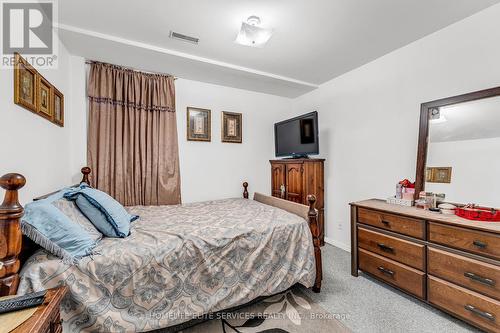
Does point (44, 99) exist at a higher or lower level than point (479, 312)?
higher

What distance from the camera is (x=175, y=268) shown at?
1479 millimetres

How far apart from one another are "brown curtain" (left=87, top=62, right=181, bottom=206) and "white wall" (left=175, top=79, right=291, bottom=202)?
7.5 inches

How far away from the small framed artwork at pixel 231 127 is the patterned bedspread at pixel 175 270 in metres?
1.71

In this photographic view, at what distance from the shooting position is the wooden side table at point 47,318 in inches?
26.4

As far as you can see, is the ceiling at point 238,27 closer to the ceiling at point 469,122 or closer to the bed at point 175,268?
the ceiling at point 469,122

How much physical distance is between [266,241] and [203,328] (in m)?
0.79

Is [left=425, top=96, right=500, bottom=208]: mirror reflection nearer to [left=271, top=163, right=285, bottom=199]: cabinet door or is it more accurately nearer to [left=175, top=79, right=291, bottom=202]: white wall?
[left=271, top=163, right=285, bottom=199]: cabinet door

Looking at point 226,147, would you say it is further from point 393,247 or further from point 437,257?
point 437,257

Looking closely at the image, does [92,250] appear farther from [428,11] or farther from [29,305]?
[428,11]

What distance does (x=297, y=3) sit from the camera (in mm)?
A: 1759

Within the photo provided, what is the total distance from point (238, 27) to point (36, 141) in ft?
6.66

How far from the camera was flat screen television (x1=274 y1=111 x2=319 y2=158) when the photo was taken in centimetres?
305

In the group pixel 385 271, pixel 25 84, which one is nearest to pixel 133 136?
pixel 25 84

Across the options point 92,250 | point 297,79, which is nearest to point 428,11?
point 297,79
